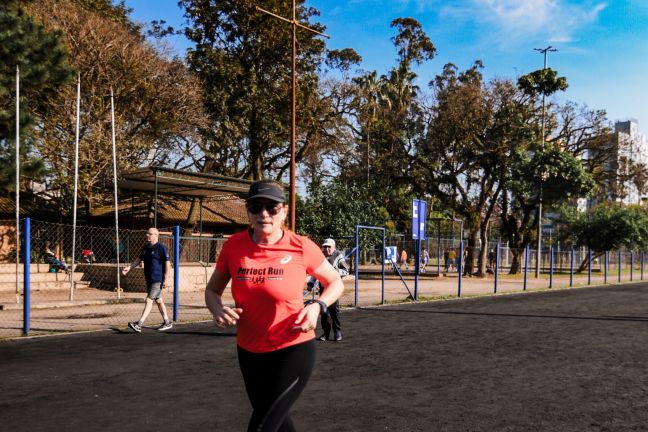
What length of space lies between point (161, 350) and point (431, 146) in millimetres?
23680

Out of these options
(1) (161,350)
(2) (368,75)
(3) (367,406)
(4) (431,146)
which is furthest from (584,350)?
(2) (368,75)

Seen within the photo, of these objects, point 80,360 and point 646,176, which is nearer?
point 80,360

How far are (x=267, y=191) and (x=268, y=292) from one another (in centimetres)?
49

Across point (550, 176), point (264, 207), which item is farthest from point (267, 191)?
point (550, 176)

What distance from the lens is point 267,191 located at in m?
2.96

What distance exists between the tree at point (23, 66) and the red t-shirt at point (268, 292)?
512 inches

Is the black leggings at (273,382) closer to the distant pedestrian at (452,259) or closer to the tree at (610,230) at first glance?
the distant pedestrian at (452,259)

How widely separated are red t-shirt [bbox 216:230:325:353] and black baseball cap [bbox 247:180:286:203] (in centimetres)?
23

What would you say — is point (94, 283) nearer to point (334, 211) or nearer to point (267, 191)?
point (334, 211)

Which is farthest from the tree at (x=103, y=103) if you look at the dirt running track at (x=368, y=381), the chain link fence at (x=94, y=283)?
the dirt running track at (x=368, y=381)

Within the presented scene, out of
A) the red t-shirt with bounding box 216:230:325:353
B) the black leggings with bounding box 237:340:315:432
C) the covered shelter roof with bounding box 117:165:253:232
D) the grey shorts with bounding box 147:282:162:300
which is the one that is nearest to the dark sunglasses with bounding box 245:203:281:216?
the red t-shirt with bounding box 216:230:325:353

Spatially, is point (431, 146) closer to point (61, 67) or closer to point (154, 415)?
point (61, 67)

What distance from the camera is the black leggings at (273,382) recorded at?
9.39 feet

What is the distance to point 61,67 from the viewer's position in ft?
49.1
